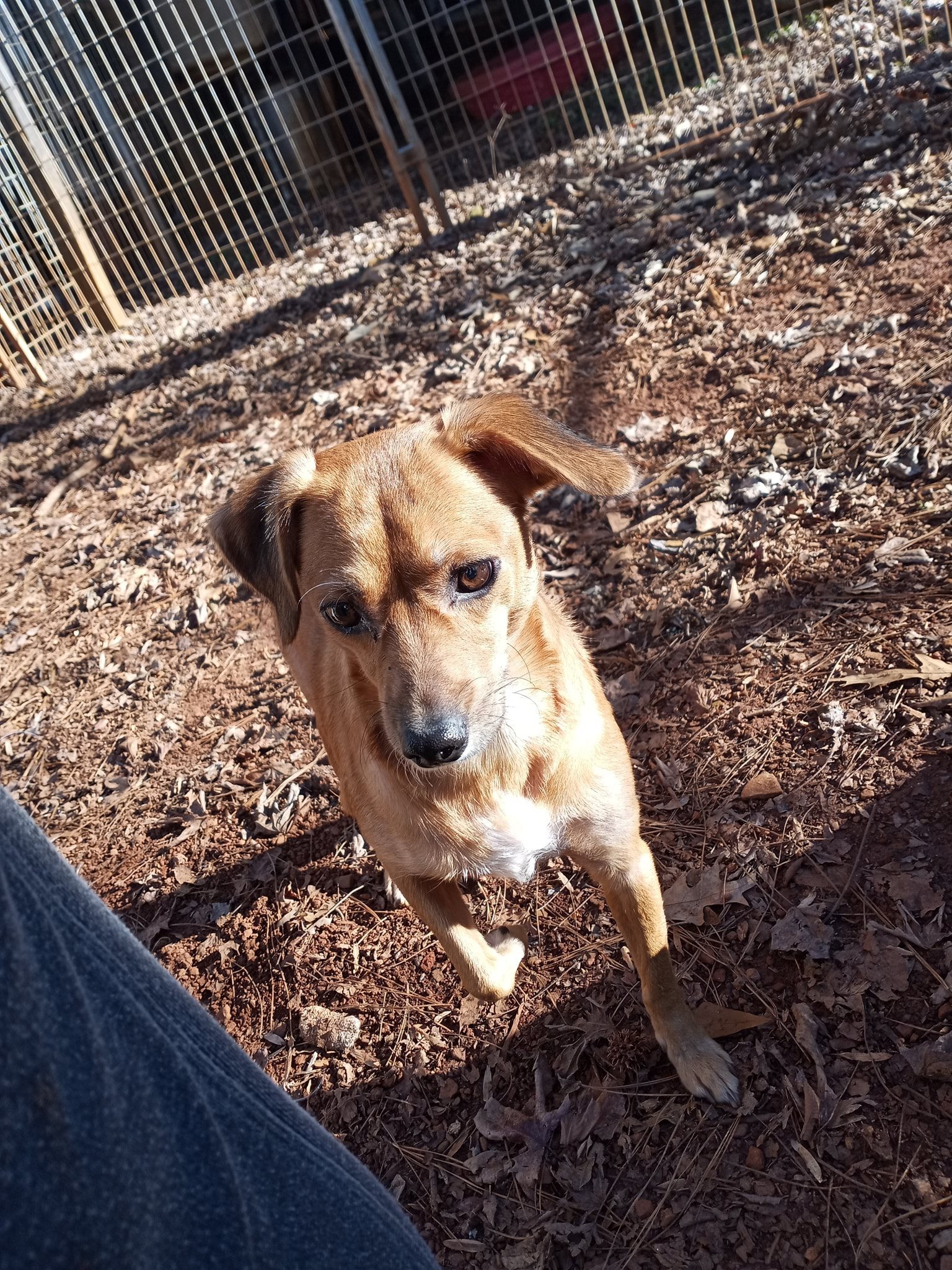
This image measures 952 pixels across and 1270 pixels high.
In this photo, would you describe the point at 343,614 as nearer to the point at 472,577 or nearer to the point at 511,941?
the point at 472,577

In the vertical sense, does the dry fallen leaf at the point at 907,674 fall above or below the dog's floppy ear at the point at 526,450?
below

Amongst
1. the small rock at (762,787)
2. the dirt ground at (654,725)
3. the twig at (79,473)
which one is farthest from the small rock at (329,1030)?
the twig at (79,473)

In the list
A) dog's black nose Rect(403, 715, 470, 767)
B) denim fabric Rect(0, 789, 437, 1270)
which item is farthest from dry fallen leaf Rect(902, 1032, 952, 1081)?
denim fabric Rect(0, 789, 437, 1270)

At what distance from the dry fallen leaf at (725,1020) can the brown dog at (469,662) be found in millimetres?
86

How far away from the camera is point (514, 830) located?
2.34 metres

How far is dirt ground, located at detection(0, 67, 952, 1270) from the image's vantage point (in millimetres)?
2232

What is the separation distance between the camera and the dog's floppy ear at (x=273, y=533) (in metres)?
2.54

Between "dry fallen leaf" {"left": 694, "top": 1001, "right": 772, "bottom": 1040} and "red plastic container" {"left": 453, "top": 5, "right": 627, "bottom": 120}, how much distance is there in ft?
31.3

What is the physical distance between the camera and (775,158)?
6.52 m

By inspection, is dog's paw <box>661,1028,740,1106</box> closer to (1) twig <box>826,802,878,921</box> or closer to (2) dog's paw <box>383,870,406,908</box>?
(1) twig <box>826,802,878,921</box>

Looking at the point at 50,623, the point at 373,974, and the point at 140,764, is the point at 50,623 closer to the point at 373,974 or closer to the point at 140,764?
the point at 140,764

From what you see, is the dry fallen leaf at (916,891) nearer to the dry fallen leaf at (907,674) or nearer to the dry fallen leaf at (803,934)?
the dry fallen leaf at (803,934)

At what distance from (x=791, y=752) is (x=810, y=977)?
79 centimetres

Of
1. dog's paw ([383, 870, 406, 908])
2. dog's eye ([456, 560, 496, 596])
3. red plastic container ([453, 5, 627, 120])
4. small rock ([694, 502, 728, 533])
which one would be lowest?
dog's paw ([383, 870, 406, 908])
